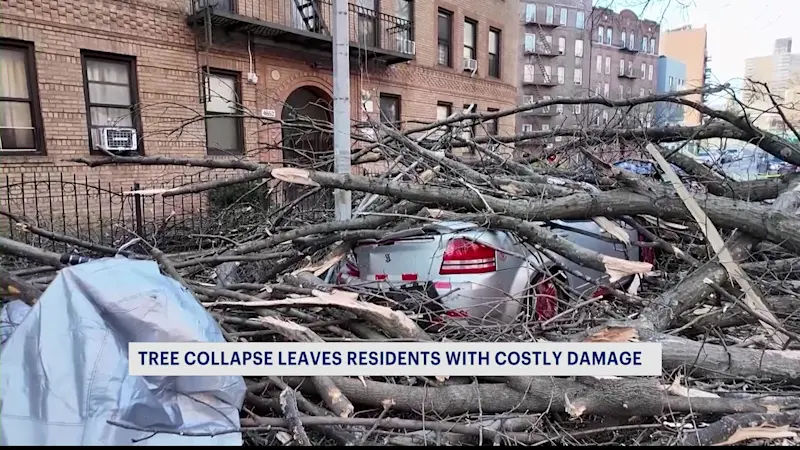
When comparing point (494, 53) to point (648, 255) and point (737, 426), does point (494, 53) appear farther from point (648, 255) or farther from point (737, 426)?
point (737, 426)

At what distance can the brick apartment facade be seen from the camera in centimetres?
784

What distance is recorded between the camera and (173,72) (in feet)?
30.9

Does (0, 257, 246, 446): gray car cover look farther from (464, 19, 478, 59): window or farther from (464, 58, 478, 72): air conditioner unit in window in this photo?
(464, 19, 478, 59): window

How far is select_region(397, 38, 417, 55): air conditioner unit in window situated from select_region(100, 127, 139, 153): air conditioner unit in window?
7.18 m

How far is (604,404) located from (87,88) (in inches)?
362

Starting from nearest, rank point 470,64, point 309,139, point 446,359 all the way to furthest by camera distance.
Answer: point 446,359
point 309,139
point 470,64

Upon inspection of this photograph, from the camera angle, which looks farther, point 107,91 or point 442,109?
point 442,109

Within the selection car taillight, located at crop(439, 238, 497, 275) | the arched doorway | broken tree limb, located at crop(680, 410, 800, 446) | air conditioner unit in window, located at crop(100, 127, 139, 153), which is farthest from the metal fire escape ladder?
broken tree limb, located at crop(680, 410, 800, 446)

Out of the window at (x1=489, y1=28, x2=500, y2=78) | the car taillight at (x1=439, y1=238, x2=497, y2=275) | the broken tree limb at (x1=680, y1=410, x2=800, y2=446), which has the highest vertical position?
the window at (x1=489, y1=28, x2=500, y2=78)

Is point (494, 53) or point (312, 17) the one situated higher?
point (494, 53)

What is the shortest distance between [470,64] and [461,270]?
13914 millimetres

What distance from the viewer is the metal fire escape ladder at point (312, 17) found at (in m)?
11.2

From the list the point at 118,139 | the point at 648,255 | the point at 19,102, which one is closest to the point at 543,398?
the point at 648,255

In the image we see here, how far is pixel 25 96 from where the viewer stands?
25.9ft
